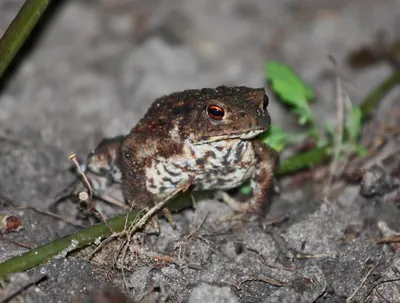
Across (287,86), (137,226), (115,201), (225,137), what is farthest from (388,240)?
(115,201)

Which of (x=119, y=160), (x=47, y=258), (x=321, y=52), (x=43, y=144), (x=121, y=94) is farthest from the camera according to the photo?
(x=321, y=52)

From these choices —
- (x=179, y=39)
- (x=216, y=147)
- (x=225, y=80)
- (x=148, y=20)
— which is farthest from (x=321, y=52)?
(x=216, y=147)

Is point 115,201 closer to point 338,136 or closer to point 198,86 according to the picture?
point 338,136

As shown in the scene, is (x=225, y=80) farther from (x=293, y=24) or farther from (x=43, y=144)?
(x=43, y=144)

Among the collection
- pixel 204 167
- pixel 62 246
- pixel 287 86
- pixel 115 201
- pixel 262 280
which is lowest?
pixel 262 280

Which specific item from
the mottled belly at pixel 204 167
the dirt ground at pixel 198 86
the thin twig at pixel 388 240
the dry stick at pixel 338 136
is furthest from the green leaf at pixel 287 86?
the thin twig at pixel 388 240

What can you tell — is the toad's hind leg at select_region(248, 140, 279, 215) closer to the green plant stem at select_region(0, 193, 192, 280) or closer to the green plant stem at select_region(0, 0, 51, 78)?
the green plant stem at select_region(0, 193, 192, 280)

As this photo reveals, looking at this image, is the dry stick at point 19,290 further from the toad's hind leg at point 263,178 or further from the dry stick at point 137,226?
the toad's hind leg at point 263,178
